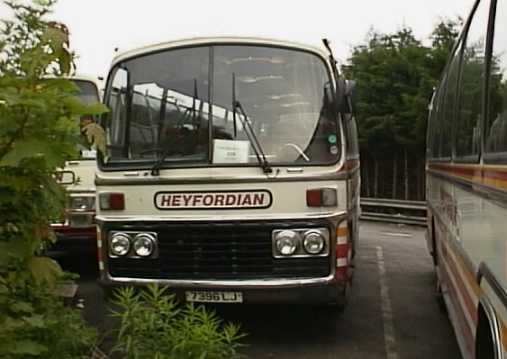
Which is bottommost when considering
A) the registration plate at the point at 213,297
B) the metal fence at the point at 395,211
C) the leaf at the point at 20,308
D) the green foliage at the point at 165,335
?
the metal fence at the point at 395,211

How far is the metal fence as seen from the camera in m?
21.7

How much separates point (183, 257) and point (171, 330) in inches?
79.6

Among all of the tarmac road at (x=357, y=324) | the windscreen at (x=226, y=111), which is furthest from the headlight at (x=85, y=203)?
the windscreen at (x=226, y=111)

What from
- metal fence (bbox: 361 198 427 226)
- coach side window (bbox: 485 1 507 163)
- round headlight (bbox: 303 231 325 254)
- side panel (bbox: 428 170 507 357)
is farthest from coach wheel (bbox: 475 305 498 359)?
metal fence (bbox: 361 198 427 226)

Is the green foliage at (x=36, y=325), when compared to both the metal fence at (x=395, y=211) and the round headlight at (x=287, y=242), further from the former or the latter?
the metal fence at (x=395, y=211)

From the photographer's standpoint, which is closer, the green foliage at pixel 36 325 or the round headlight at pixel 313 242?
the green foliage at pixel 36 325

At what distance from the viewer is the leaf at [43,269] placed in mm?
2955

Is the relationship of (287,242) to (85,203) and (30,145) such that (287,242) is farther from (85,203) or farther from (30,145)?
(85,203)

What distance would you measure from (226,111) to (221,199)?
803 millimetres

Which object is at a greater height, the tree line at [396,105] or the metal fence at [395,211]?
the tree line at [396,105]

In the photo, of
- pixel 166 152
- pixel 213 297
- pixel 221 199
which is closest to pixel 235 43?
pixel 166 152

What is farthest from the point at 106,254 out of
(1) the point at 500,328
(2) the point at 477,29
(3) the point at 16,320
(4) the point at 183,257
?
(1) the point at 500,328

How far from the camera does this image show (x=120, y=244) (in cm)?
627

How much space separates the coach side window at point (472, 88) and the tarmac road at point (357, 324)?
2120mm
